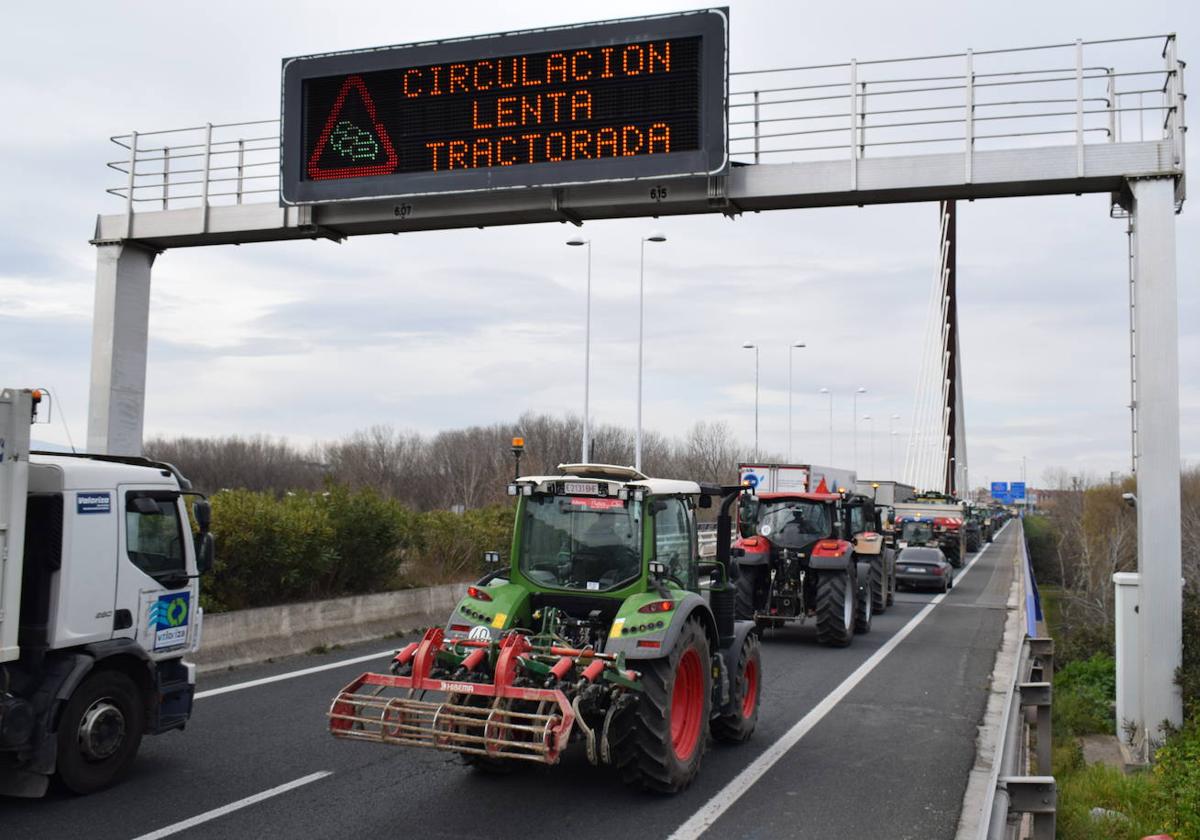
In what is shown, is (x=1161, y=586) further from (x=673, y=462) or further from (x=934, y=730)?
(x=673, y=462)

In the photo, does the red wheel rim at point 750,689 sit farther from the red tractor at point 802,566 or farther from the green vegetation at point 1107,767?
the red tractor at point 802,566

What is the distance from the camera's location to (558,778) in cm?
816

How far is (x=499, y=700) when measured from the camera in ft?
22.3

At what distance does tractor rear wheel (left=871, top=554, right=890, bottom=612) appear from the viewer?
70.4ft

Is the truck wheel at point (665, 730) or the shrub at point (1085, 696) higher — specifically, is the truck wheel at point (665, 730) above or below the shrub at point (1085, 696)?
above

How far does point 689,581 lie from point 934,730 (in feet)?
11.5

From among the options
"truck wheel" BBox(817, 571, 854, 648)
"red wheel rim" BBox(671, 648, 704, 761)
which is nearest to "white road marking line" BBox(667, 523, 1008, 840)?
"red wheel rim" BBox(671, 648, 704, 761)

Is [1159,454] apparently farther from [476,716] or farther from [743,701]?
[476,716]

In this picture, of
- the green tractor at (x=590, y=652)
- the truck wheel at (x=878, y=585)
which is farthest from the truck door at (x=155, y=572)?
the truck wheel at (x=878, y=585)

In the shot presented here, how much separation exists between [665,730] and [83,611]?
4.12 m

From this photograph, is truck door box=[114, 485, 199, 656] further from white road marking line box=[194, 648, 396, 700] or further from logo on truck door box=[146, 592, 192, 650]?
white road marking line box=[194, 648, 396, 700]

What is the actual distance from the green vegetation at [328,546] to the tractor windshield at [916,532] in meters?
23.5

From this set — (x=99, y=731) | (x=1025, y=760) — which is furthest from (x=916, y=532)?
(x=99, y=731)

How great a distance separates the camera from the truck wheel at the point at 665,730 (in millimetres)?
7320
